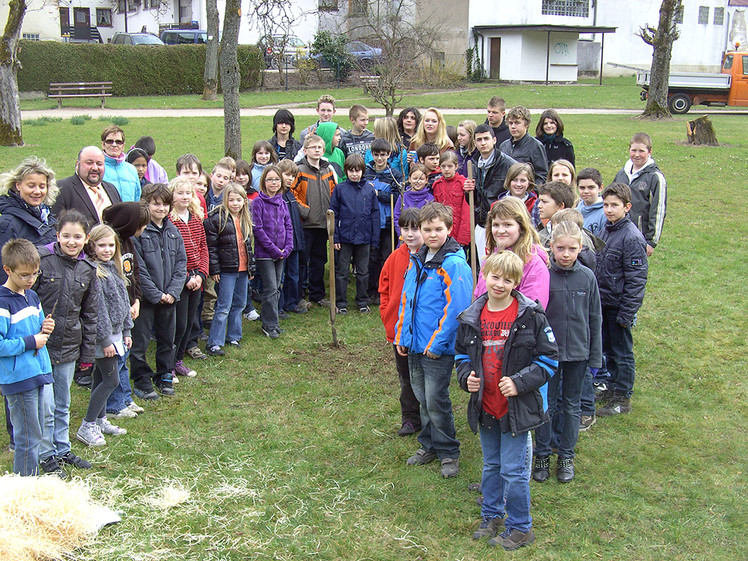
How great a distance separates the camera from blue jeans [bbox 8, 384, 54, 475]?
15.5 feet

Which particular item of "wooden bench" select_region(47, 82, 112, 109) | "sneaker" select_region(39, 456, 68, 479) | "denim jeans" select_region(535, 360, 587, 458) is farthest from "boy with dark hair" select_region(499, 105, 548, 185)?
"wooden bench" select_region(47, 82, 112, 109)

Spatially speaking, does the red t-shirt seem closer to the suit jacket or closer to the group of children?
the group of children

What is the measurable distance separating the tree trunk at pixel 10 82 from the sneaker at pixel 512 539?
17049mm

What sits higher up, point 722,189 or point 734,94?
point 734,94

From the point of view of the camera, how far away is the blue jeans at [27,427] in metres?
4.74

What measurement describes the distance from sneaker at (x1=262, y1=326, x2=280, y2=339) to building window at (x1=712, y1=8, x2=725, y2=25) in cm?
5396

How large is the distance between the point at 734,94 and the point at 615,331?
27060 millimetres

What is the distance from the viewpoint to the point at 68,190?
6.61 m

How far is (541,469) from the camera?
5.12 m

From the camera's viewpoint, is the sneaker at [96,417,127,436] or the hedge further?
the hedge

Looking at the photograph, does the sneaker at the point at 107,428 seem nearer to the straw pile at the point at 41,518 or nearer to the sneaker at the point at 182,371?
the straw pile at the point at 41,518

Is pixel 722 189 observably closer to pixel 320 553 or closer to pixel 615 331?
→ pixel 615 331

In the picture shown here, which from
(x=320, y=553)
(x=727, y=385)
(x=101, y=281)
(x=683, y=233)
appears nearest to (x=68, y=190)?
(x=101, y=281)

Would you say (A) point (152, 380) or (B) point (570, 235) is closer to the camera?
(B) point (570, 235)
